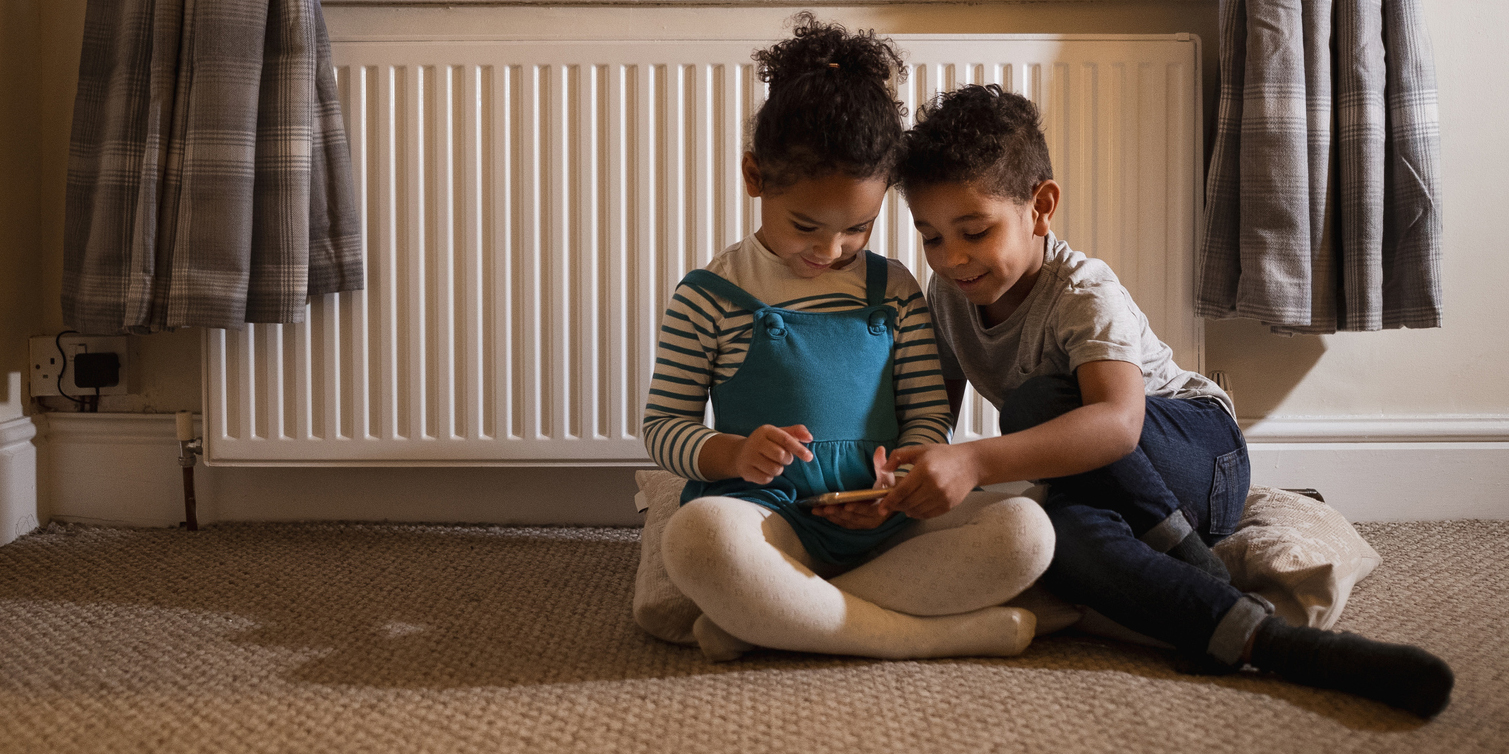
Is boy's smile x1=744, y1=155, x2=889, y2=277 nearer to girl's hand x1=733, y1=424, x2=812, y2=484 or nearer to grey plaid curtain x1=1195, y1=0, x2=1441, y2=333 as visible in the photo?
girl's hand x1=733, y1=424, x2=812, y2=484

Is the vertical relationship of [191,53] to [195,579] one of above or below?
above

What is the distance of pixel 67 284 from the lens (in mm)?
1314

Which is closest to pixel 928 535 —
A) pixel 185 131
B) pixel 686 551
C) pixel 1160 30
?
pixel 686 551

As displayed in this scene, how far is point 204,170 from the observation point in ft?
4.07

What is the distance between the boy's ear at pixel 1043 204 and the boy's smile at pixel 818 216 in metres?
0.17

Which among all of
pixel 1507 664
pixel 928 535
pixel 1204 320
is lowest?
pixel 1507 664

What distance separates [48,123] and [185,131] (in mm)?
316

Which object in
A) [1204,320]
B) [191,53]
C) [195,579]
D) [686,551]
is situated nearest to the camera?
[686,551]

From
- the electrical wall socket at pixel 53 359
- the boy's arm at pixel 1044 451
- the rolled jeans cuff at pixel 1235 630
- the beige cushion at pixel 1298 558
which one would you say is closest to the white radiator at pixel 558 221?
the electrical wall socket at pixel 53 359

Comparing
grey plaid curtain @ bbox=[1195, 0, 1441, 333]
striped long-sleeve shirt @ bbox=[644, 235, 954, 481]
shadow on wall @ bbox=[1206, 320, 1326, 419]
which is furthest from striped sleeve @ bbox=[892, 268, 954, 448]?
shadow on wall @ bbox=[1206, 320, 1326, 419]

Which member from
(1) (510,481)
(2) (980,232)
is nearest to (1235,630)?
(2) (980,232)

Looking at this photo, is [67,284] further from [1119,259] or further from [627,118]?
[1119,259]

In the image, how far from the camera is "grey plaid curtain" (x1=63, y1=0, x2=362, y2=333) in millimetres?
Answer: 1241

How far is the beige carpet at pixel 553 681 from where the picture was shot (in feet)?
2.24
